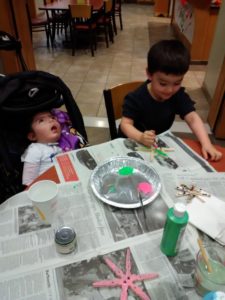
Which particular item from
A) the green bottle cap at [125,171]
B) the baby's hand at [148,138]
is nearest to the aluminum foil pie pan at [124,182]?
the green bottle cap at [125,171]

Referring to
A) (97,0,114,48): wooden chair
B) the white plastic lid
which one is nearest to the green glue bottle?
the white plastic lid

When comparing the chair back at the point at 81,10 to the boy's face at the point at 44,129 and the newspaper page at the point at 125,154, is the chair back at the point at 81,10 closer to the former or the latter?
the boy's face at the point at 44,129

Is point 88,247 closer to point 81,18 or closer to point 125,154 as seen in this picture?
point 125,154

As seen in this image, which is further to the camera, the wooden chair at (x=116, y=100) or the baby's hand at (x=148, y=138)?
the wooden chair at (x=116, y=100)

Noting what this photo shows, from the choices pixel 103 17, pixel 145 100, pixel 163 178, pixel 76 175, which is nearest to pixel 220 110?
pixel 145 100

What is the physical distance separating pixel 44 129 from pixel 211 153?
781 millimetres

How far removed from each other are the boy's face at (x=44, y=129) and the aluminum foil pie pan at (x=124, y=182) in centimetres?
43

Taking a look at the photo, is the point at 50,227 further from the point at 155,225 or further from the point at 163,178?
the point at 163,178

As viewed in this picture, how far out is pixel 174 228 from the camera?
0.57m

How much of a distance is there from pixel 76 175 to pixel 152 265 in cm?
40

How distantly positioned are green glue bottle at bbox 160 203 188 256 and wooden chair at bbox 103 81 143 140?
81cm

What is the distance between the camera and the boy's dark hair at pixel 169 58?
39.7 inches

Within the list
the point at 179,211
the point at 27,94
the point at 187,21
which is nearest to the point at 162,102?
the point at 27,94

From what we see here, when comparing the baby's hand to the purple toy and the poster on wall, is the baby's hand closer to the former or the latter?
the purple toy
